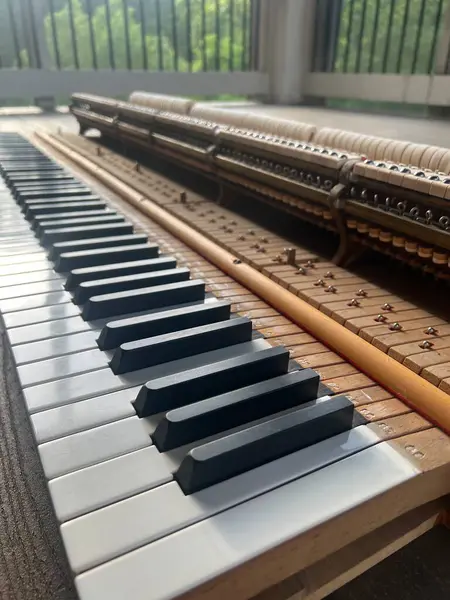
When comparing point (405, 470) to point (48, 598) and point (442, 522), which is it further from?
point (48, 598)

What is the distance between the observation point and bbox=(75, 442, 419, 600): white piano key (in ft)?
3.06

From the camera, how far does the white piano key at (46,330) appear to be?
5.94ft

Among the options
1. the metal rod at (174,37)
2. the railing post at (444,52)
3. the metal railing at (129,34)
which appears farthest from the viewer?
the metal rod at (174,37)

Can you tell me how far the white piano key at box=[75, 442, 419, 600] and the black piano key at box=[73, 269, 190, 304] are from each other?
118cm

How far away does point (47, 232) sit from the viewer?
2.78m

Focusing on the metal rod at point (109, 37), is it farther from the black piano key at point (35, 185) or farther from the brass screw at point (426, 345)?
the brass screw at point (426, 345)

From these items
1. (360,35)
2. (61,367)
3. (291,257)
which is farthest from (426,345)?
(360,35)

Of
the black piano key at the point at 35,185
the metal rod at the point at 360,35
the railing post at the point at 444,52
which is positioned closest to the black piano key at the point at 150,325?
the black piano key at the point at 35,185

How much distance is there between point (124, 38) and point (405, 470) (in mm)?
12801

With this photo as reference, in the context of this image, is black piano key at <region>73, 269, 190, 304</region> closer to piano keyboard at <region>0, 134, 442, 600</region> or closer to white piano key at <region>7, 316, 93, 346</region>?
piano keyboard at <region>0, 134, 442, 600</region>

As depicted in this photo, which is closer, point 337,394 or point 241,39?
point 337,394

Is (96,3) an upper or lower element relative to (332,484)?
upper

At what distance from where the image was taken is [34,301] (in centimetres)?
211

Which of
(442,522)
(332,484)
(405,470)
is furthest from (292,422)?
(442,522)
